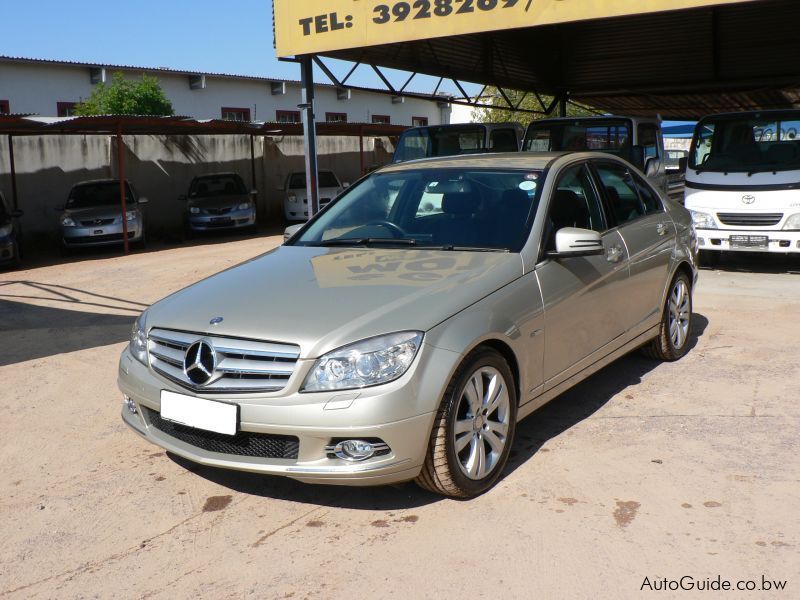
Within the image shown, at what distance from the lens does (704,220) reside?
1055cm

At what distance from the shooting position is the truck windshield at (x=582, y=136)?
12688 mm

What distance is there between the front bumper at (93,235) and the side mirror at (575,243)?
13.4 m

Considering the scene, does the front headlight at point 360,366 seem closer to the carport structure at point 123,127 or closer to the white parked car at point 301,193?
the carport structure at point 123,127

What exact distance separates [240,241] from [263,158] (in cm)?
688

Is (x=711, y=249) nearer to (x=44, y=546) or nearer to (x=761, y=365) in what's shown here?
(x=761, y=365)

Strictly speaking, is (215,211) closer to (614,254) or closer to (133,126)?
(133,126)

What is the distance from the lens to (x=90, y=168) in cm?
1945

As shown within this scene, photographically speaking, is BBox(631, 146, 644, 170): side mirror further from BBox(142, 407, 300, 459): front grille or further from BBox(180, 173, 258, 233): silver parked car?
BBox(142, 407, 300, 459): front grille

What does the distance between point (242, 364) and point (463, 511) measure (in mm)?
1208

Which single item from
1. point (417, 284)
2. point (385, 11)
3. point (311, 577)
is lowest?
point (311, 577)

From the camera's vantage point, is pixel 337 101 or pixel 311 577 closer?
pixel 311 577

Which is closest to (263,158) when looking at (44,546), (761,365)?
→ (761,365)

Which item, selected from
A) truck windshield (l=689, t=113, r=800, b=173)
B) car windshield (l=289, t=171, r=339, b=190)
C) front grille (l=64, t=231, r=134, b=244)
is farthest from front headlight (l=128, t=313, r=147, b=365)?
car windshield (l=289, t=171, r=339, b=190)

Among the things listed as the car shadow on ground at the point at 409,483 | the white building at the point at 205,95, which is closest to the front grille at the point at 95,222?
Answer: the white building at the point at 205,95
